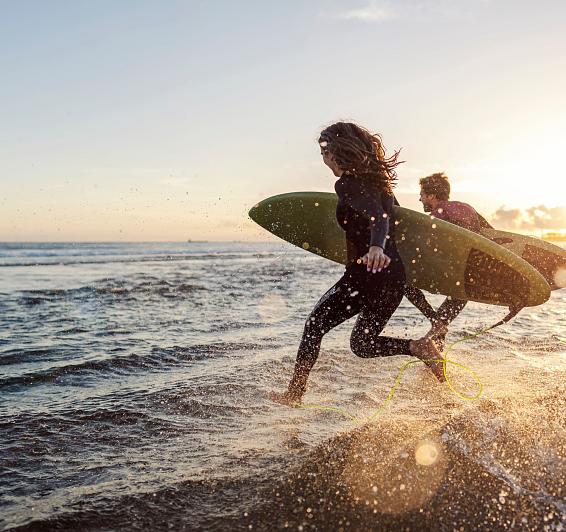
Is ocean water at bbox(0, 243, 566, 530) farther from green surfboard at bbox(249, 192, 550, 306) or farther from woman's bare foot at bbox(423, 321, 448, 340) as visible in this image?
green surfboard at bbox(249, 192, 550, 306)

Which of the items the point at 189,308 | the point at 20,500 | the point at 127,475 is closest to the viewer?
the point at 20,500

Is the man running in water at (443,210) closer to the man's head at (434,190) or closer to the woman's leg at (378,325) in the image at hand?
the man's head at (434,190)

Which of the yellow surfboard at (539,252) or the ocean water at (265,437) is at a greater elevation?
A: the yellow surfboard at (539,252)

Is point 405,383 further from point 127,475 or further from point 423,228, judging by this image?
point 127,475

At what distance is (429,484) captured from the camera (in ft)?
9.02

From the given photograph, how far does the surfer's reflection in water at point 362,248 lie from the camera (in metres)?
3.50

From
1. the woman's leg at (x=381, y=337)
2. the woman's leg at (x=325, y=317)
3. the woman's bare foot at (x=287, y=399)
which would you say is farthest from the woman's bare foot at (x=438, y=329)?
the woman's bare foot at (x=287, y=399)

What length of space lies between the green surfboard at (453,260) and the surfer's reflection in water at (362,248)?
1294 millimetres

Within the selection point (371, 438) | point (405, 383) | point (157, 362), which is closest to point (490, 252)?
point (405, 383)

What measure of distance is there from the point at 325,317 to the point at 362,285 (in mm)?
367

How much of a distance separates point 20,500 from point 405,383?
3.24 m

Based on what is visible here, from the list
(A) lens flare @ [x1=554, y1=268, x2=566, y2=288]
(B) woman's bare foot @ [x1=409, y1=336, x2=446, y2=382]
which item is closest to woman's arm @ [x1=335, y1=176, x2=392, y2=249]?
(B) woman's bare foot @ [x1=409, y1=336, x2=446, y2=382]

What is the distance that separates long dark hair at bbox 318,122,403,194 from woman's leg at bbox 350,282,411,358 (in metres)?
0.73

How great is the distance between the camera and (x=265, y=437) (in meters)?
3.53
